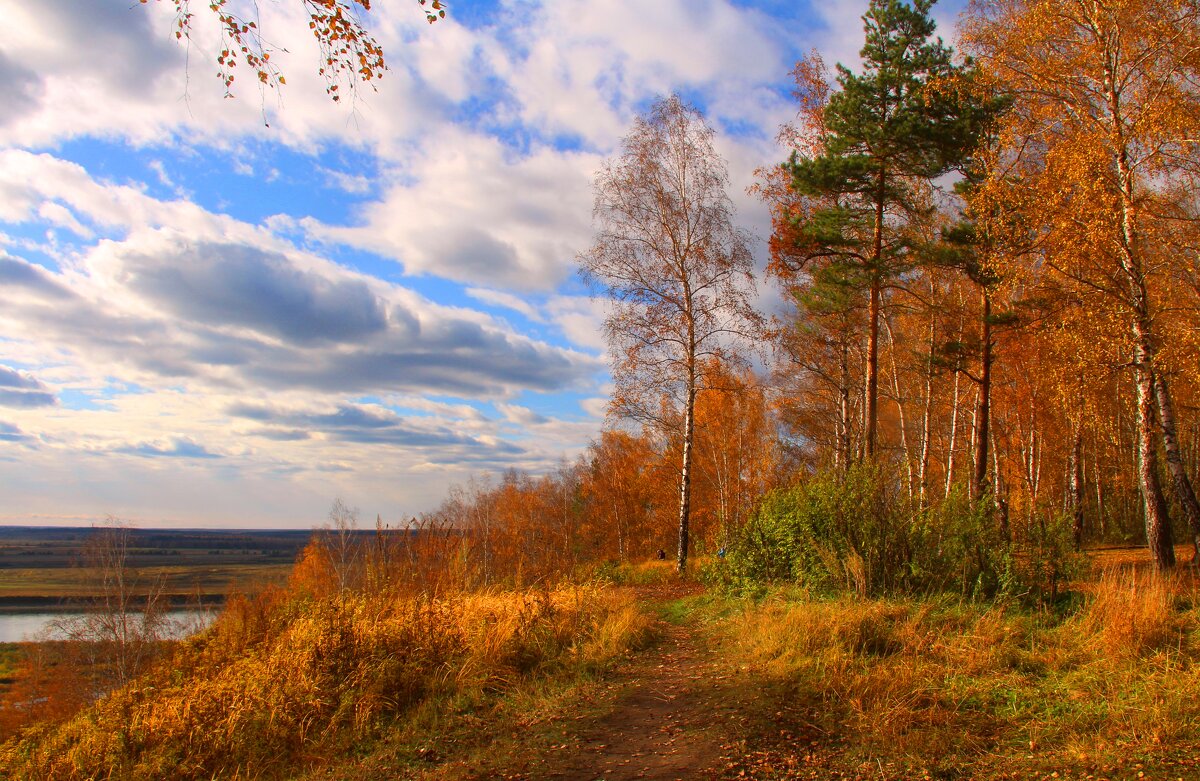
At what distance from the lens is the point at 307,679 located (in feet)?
19.3

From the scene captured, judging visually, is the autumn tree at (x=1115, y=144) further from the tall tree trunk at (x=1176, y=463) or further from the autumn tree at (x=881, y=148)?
the autumn tree at (x=881, y=148)

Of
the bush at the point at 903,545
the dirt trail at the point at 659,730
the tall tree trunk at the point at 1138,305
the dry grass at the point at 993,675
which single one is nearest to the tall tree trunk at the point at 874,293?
the tall tree trunk at the point at 1138,305

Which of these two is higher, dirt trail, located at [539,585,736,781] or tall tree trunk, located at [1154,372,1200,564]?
tall tree trunk, located at [1154,372,1200,564]

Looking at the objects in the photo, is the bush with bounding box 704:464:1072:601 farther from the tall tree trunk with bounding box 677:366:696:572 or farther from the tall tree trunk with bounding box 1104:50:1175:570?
the tall tree trunk with bounding box 677:366:696:572

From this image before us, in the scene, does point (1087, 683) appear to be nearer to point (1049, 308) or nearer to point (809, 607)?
point (809, 607)

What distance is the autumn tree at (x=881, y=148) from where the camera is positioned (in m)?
13.1

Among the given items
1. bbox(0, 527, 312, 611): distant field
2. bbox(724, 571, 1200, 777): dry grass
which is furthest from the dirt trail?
bbox(0, 527, 312, 611): distant field

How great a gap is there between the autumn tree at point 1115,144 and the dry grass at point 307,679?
7821mm

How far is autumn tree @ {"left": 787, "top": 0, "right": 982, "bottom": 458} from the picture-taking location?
13.1 m

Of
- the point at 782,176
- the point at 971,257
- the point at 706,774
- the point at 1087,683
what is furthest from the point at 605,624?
the point at 782,176

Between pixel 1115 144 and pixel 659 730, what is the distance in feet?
31.3

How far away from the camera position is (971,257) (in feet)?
45.0

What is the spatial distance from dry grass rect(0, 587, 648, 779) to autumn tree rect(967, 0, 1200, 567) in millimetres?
7821

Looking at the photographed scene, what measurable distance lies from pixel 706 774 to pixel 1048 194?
30.8 ft
